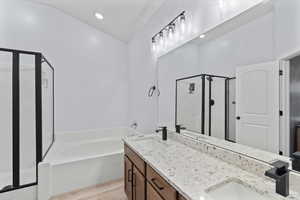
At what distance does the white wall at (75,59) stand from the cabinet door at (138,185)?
226 cm

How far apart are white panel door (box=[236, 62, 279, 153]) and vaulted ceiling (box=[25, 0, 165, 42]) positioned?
198cm

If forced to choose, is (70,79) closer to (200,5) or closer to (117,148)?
(117,148)

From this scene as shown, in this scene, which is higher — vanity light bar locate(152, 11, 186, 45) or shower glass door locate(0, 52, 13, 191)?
vanity light bar locate(152, 11, 186, 45)

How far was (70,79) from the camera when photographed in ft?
11.1

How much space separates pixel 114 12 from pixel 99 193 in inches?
114

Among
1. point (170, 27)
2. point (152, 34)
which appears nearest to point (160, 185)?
point (170, 27)

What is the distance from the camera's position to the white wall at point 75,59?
296 cm

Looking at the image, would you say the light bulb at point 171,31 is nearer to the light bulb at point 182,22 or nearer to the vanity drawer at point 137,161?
the light bulb at point 182,22

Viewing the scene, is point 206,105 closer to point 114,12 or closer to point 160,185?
point 160,185

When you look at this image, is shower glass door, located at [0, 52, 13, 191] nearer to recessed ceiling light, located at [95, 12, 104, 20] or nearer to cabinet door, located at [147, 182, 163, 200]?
recessed ceiling light, located at [95, 12, 104, 20]

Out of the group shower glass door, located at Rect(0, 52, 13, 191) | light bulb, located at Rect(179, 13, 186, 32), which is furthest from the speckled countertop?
shower glass door, located at Rect(0, 52, 13, 191)

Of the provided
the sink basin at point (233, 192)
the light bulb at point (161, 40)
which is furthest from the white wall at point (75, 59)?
the sink basin at point (233, 192)

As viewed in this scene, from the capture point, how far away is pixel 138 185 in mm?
1540

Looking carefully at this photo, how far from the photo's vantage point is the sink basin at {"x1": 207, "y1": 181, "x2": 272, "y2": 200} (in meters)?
0.84
